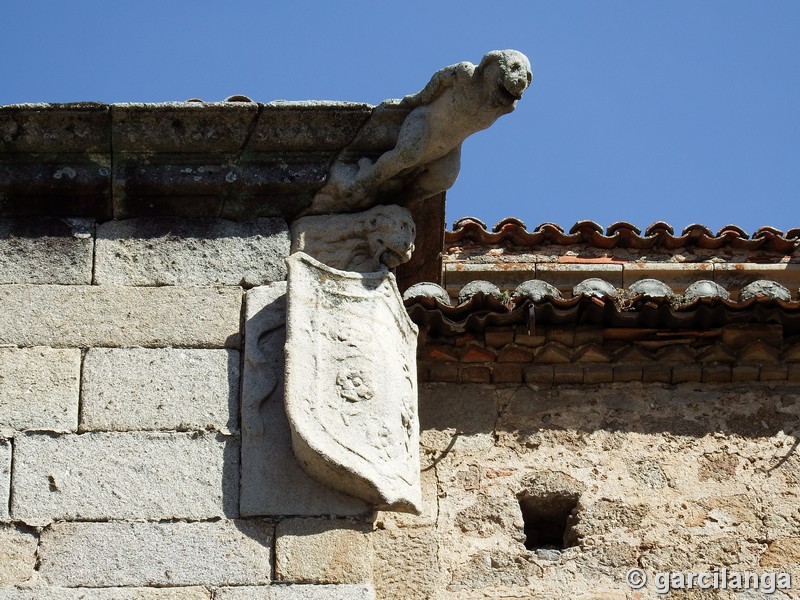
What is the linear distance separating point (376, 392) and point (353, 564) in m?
0.53

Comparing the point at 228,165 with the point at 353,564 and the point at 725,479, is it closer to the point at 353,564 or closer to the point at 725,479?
the point at 353,564

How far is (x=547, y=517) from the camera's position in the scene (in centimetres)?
678

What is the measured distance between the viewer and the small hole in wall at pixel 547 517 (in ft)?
22.1

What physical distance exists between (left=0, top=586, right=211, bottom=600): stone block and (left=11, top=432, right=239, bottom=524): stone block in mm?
215

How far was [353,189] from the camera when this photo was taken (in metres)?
5.15

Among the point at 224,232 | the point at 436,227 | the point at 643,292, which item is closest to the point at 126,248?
→ the point at 224,232

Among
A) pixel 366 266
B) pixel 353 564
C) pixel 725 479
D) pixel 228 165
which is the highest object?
pixel 228 165

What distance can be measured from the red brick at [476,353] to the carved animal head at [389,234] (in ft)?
6.09

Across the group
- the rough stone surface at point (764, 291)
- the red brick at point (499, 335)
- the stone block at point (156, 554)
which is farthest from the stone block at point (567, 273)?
the stone block at point (156, 554)

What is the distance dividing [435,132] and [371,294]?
0.59m

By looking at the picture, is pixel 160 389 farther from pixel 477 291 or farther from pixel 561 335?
pixel 561 335

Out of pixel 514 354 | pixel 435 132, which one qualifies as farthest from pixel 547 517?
pixel 435 132

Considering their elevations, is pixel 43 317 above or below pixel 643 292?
below

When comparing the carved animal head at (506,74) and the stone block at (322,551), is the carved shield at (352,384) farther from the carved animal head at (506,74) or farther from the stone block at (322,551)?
the carved animal head at (506,74)
